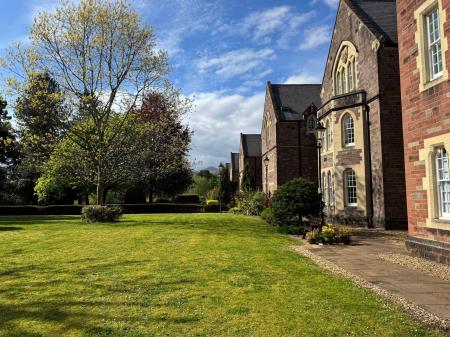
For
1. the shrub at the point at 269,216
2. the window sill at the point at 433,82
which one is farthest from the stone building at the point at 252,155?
the window sill at the point at 433,82

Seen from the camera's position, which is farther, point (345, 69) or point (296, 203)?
point (345, 69)

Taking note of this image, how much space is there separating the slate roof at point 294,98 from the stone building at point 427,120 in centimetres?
2151

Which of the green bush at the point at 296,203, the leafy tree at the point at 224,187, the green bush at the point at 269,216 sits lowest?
the green bush at the point at 269,216

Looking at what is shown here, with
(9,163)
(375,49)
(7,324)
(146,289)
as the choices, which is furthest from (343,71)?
(9,163)

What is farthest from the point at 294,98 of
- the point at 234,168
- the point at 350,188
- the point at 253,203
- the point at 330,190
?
the point at 234,168

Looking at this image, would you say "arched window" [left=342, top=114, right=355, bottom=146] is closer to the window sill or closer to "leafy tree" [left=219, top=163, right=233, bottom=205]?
the window sill

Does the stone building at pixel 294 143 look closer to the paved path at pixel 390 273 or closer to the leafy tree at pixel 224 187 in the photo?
the leafy tree at pixel 224 187

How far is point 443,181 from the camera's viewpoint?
1027cm

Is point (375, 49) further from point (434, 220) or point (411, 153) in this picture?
point (434, 220)

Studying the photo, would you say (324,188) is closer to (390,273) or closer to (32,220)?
(390,273)

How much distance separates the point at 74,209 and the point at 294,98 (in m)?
24.7

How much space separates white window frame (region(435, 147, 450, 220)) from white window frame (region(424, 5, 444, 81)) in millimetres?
2195

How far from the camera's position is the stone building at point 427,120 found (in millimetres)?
9875

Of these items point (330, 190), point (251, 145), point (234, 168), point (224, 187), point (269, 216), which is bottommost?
point (269, 216)
